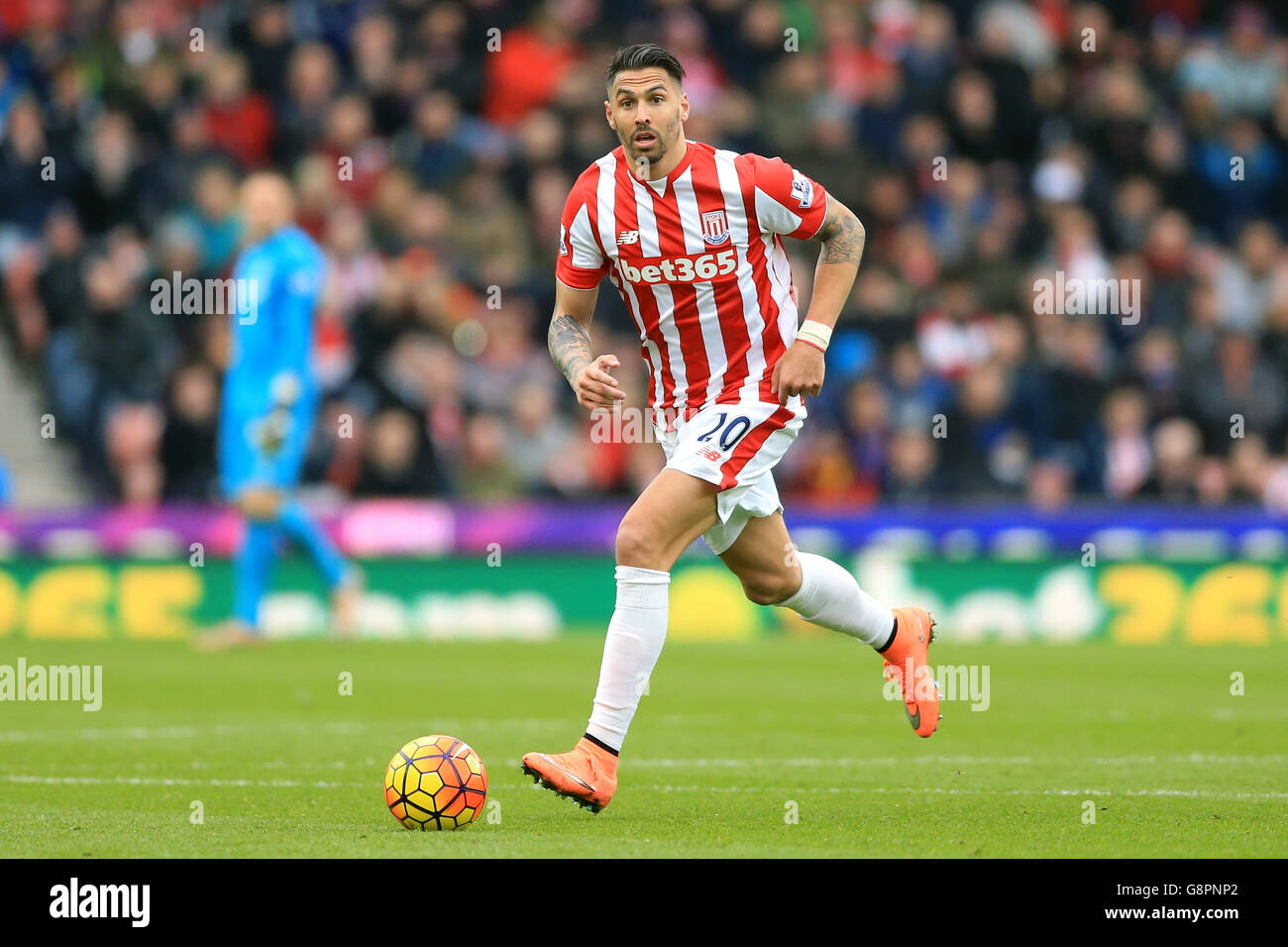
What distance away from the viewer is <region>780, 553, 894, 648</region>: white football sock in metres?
7.14

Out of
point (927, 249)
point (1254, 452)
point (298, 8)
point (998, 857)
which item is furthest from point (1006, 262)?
point (998, 857)

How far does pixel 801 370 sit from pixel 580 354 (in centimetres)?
78

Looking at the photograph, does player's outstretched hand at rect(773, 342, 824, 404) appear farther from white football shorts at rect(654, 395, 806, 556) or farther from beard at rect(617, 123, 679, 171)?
beard at rect(617, 123, 679, 171)

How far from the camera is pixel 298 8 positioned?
63.6 feet

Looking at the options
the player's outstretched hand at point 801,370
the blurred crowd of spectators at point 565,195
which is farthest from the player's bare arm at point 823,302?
the blurred crowd of spectators at point 565,195

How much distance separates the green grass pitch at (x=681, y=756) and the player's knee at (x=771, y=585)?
69 centimetres

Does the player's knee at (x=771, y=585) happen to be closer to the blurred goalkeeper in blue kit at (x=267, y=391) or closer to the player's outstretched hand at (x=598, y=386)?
the player's outstretched hand at (x=598, y=386)

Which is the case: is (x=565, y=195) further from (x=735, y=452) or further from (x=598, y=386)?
(x=598, y=386)

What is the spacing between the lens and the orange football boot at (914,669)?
737 cm

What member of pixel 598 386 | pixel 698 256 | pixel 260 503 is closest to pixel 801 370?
pixel 698 256

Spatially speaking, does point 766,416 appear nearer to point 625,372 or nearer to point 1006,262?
point 625,372

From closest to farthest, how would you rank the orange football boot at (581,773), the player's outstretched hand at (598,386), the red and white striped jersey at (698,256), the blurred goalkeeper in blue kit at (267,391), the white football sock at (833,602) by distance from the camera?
the orange football boot at (581,773) → the player's outstretched hand at (598,386) → the red and white striped jersey at (698,256) → the white football sock at (833,602) → the blurred goalkeeper in blue kit at (267,391)

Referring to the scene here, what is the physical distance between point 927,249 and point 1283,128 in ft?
14.9

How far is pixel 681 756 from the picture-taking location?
8164mm
